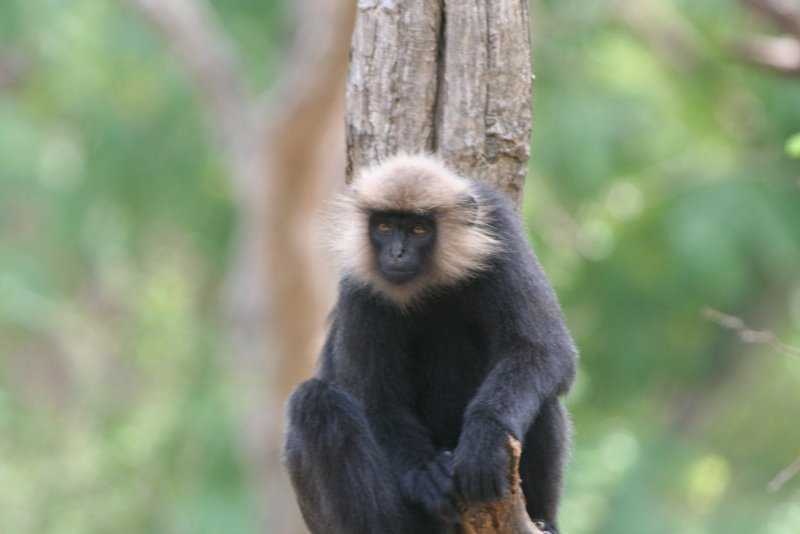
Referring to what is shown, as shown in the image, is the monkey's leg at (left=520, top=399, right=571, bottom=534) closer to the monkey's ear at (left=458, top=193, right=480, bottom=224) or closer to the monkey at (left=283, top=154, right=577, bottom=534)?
the monkey at (left=283, top=154, right=577, bottom=534)

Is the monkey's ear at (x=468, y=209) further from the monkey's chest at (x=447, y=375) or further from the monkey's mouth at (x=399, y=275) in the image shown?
the monkey's chest at (x=447, y=375)

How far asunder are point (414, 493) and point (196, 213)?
15.4m

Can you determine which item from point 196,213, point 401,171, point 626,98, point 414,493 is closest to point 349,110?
point 401,171

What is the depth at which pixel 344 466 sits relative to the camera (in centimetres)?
649

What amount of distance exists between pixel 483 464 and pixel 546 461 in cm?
85

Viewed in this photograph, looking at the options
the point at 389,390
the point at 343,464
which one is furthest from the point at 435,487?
the point at 389,390

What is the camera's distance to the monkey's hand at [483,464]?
614cm

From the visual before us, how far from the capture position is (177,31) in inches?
675

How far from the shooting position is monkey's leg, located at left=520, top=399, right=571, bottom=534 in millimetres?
6875

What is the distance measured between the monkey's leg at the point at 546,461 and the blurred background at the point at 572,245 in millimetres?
9159

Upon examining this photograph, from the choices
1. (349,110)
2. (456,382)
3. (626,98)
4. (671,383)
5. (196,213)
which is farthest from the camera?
(671,383)

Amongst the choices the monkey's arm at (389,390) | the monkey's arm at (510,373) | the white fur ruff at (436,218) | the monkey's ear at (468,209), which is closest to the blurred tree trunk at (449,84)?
the white fur ruff at (436,218)

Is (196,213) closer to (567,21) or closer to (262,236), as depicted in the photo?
(262,236)

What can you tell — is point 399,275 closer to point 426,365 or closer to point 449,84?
point 426,365
